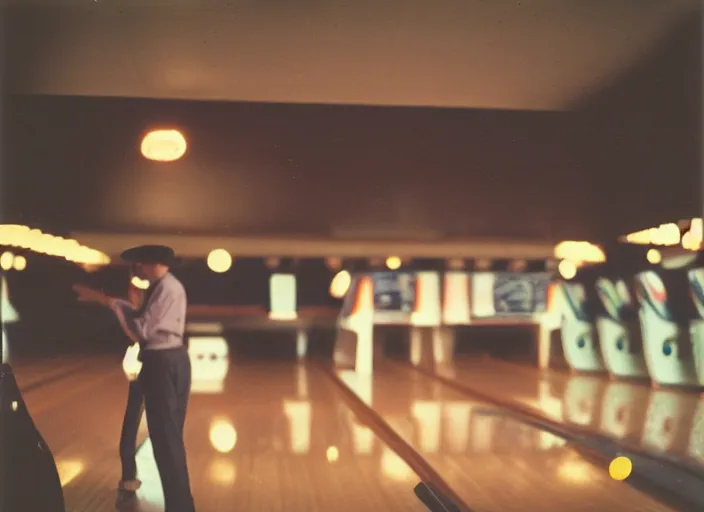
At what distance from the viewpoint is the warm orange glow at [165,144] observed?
5.12 metres

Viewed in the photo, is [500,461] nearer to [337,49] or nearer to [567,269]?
[337,49]

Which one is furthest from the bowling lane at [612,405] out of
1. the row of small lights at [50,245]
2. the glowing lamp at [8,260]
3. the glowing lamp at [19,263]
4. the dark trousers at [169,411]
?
the glowing lamp at [8,260]

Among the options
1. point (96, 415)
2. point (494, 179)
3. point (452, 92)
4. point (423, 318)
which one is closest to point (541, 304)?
point (423, 318)

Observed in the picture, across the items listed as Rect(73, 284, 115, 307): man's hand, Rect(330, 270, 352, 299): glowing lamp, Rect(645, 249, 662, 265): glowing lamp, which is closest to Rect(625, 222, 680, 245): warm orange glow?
Rect(645, 249, 662, 265): glowing lamp

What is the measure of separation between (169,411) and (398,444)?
2.14 metres

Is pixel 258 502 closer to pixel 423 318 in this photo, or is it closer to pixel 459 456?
pixel 459 456

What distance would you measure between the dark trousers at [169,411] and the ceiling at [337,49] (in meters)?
1.87

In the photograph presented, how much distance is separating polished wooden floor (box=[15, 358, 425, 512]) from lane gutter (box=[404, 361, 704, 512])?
3.76 feet

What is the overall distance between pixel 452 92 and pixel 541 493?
2.64 metres

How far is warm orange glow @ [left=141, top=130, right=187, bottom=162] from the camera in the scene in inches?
202

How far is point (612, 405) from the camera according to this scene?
5898mm

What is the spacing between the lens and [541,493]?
11.4 ft

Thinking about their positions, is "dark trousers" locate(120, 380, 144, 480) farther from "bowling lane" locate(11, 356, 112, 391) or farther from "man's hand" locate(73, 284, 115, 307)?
"bowling lane" locate(11, 356, 112, 391)

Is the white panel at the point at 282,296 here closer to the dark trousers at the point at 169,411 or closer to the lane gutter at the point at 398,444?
the lane gutter at the point at 398,444
